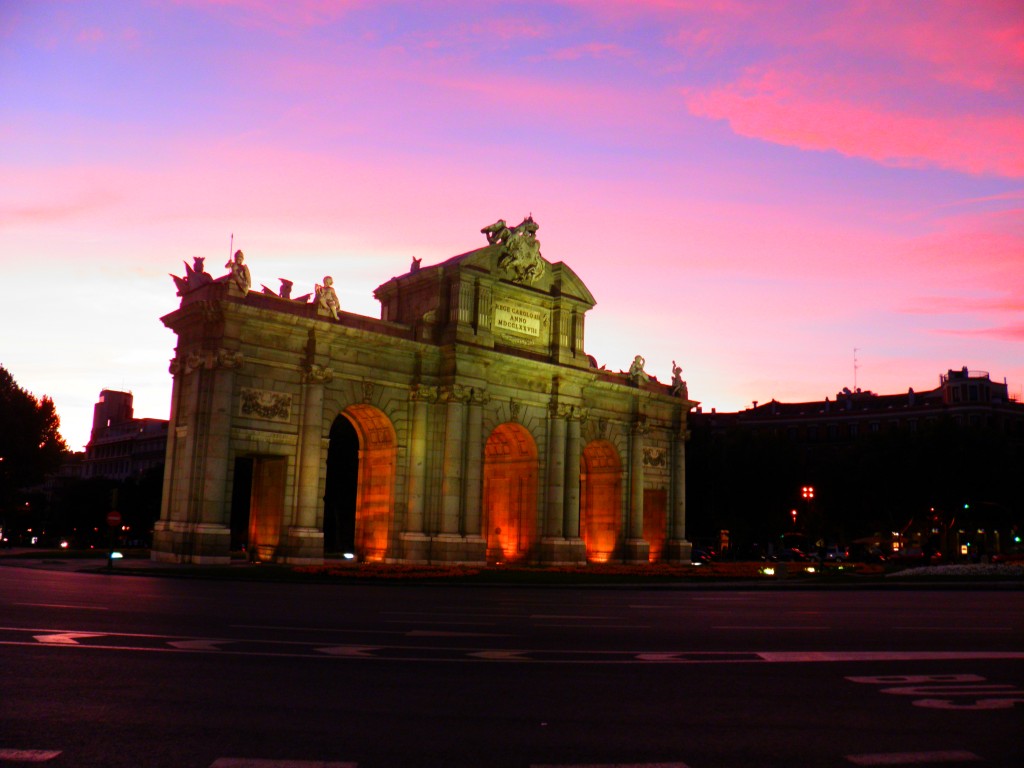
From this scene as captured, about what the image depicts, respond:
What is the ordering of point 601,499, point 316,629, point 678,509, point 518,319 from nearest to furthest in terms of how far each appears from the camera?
point 316,629 < point 518,319 < point 601,499 < point 678,509

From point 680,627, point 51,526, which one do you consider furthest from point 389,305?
point 51,526

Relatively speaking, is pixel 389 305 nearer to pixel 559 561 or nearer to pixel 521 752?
pixel 559 561

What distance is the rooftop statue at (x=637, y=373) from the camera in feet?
194

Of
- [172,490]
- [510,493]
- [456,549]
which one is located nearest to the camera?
[172,490]

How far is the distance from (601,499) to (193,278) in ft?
94.3

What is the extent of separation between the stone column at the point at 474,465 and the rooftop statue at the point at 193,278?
14.3m

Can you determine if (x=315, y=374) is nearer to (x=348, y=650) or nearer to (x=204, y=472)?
(x=204, y=472)

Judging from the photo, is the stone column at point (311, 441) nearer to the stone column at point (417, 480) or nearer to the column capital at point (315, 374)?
the column capital at point (315, 374)

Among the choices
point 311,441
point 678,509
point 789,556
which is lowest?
point 789,556

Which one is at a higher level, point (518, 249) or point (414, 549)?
point (518, 249)

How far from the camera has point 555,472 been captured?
5156 centimetres

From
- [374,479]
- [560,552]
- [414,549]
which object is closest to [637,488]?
[560,552]

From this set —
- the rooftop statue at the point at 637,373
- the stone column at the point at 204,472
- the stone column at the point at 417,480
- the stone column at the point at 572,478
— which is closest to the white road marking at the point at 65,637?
the stone column at the point at 204,472

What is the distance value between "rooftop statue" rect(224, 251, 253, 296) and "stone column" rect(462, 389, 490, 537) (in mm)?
12754
